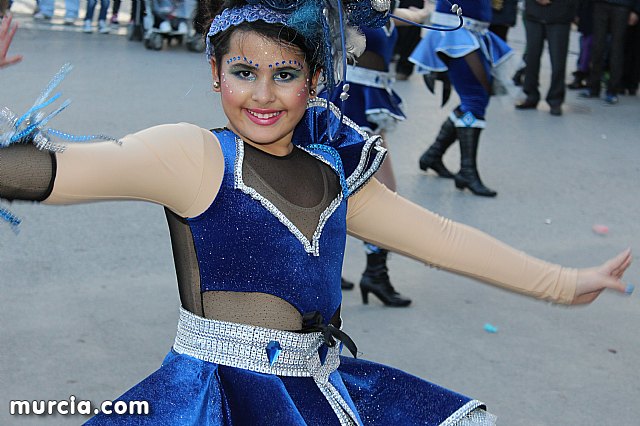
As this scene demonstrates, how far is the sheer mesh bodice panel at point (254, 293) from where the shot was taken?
7.84ft

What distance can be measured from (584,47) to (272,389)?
943cm

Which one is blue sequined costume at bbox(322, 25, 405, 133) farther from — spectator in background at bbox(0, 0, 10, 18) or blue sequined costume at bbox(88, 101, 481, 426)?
A: blue sequined costume at bbox(88, 101, 481, 426)

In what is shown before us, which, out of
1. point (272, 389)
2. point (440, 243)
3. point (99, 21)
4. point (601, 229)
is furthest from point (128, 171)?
point (99, 21)

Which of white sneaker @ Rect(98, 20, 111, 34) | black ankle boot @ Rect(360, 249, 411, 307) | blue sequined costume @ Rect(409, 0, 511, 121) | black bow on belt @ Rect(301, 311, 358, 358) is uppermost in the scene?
black bow on belt @ Rect(301, 311, 358, 358)

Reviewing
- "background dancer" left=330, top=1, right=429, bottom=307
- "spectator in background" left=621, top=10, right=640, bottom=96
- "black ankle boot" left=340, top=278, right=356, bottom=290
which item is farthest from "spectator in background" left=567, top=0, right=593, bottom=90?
"black ankle boot" left=340, top=278, right=356, bottom=290

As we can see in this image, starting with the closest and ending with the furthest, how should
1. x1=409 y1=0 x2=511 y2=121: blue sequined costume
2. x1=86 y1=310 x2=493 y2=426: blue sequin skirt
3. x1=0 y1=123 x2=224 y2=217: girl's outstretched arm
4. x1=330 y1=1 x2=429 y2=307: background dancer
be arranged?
x1=0 y1=123 x2=224 y2=217: girl's outstretched arm, x1=86 y1=310 x2=493 y2=426: blue sequin skirt, x1=330 y1=1 x2=429 y2=307: background dancer, x1=409 y1=0 x2=511 y2=121: blue sequined costume

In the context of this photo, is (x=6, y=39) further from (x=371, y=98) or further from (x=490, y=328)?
(x=490, y=328)

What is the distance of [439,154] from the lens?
23.7 ft

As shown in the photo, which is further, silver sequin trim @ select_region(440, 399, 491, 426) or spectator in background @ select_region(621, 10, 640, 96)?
spectator in background @ select_region(621, 10, 640, 96)

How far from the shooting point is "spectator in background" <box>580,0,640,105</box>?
10008 mm

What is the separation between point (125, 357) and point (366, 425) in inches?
82.8

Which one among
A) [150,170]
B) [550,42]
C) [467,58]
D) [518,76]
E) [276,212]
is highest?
[150,170]

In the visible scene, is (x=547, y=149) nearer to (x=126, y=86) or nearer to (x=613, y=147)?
(x=613, y=147)

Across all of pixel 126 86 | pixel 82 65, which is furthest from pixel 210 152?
pixel 82 65
